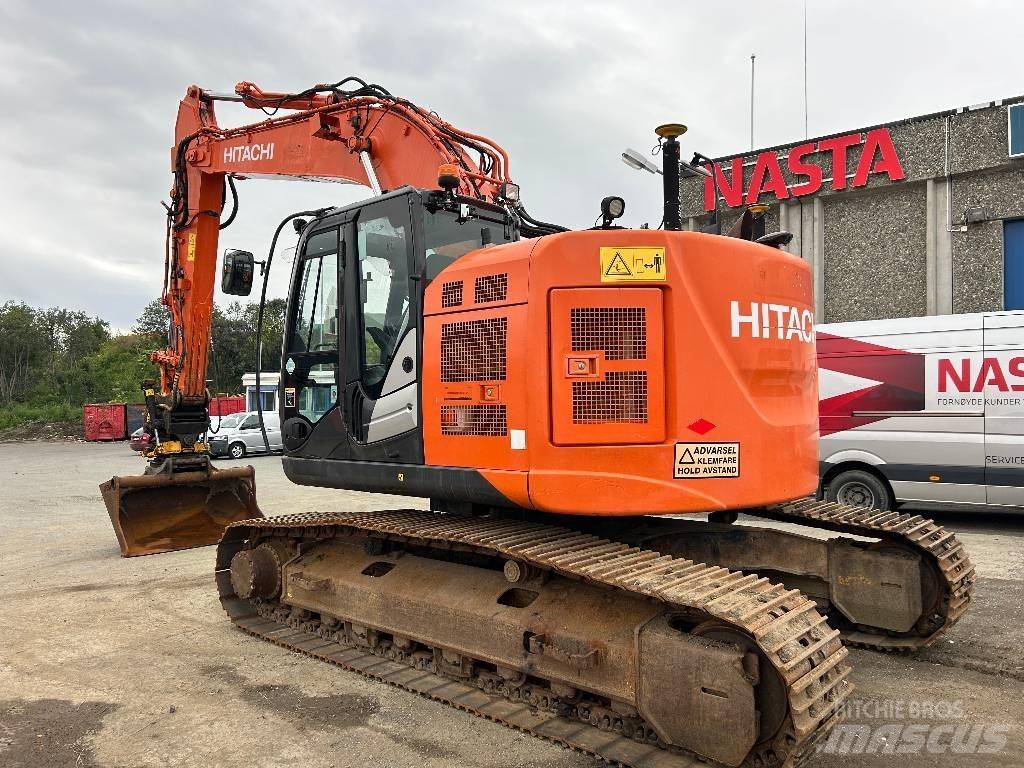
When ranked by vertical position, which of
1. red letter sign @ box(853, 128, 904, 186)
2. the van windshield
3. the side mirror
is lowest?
the van windshield

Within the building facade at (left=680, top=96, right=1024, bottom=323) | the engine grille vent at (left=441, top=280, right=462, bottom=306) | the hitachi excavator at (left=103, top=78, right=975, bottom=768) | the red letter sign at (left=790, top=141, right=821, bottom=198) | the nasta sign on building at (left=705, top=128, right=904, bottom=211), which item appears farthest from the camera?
the red letter sign at (left=790, top=141, right=821, bottom=198)

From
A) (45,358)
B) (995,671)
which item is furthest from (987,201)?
(45,358)

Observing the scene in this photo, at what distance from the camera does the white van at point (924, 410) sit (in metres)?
9.98

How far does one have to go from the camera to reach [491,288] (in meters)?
4.66

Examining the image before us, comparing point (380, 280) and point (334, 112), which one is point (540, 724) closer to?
point (380, 280)

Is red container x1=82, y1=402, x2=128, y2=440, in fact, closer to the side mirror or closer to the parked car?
the parked car

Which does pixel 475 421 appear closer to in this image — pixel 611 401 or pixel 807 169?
pixel 611 401

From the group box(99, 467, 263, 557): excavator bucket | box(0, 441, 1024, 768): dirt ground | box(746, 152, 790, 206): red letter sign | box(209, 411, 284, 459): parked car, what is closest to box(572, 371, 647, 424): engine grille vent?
box(0, 441, 1024, 768): dirt ground

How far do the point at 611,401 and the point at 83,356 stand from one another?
238ft

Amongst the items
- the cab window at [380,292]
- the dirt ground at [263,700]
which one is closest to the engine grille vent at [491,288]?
the cab window at [380,292]

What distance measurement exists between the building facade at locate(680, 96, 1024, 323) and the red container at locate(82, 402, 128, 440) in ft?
89.1

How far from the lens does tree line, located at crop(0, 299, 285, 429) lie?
54656 millimetres

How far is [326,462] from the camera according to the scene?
18.8 feet

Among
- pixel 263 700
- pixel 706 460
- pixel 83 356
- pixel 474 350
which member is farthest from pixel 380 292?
pixel 83 356
